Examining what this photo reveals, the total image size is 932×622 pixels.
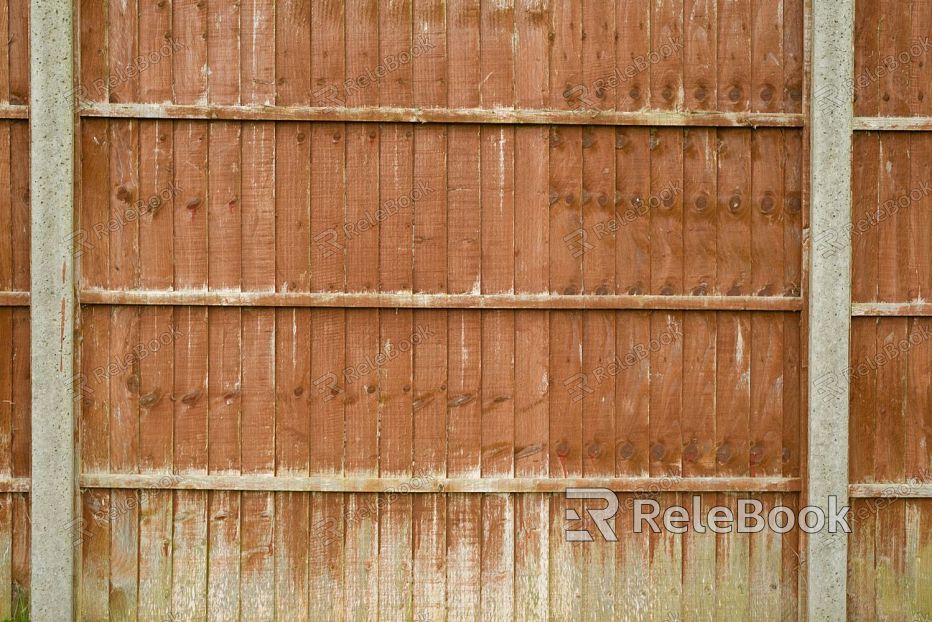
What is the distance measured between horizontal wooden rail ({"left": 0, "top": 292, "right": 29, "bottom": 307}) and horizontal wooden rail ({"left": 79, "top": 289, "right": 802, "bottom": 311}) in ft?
0.73

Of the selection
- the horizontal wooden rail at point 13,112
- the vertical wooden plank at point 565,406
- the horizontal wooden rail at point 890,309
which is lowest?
the vertical wooden plank at point 565,406

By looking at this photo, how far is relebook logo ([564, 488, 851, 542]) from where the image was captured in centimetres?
322

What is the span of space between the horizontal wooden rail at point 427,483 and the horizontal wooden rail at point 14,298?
755mm

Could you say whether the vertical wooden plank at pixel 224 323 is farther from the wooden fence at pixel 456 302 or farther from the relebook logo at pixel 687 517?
the relebook logo at pixel 687 517

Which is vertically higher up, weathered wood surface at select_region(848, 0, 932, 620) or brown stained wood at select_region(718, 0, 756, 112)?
brown stained wood at select_region(718, 0, 756, 112)

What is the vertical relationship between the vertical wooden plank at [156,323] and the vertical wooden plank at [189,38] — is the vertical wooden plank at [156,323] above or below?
below

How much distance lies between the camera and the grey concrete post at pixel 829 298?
10.3ft

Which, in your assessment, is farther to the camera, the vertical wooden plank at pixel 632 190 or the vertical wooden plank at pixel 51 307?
the vertical wooden plank at pixel 632 190

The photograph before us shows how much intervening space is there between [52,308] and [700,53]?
283cm

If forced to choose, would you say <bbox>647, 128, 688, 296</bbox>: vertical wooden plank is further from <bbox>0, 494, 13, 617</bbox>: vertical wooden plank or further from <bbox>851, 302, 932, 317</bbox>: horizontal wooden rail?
<bbox>0, 494, 13, 617</bbox>: vertical wooden plank

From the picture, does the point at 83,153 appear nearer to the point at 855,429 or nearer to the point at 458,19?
the point at 458,19

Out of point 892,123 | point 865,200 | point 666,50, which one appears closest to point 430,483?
point 666,50

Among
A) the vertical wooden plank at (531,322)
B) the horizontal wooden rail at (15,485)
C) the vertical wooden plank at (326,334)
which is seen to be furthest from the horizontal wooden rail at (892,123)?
the horizontal wooden rail at (15,485)

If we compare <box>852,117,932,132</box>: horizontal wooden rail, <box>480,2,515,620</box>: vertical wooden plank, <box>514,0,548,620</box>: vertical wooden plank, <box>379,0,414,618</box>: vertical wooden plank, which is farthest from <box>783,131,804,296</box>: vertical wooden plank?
<box>379,0,414,618</box>: vertical wooden plank
